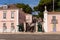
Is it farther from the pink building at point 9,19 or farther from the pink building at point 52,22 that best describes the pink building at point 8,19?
the pink building at point 52,22

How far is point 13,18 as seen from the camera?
54094mm

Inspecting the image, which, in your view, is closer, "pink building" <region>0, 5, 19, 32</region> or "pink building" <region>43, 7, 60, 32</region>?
"pink building" <region>43, 7, 60, 32</region>

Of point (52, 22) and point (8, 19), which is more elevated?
point (8, 19)

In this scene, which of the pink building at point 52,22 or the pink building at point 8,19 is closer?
the pink building at point 52,22

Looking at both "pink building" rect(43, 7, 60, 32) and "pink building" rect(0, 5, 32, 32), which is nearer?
"pink building" rect(43, 7, 60, 32)

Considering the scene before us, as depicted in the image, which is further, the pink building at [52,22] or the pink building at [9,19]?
the pink building at [9,19]

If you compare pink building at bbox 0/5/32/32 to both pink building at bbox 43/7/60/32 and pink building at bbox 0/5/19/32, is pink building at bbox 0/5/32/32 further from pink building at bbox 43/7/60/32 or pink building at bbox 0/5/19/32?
pink building at bbox 43/7/60/32

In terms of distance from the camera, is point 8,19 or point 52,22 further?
point 8,19

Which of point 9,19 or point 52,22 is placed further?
point 9,19

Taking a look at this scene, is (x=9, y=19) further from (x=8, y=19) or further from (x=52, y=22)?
(x=52, y=22)

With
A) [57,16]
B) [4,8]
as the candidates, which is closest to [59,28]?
[57,16]

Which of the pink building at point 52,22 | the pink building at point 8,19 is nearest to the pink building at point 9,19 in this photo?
the pink building at point 8,19

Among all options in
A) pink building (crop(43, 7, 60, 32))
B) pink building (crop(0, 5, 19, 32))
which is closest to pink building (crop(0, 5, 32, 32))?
pink building (crop(0, 5, 19, 32))

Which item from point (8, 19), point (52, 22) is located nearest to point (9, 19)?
point (8, 19)
